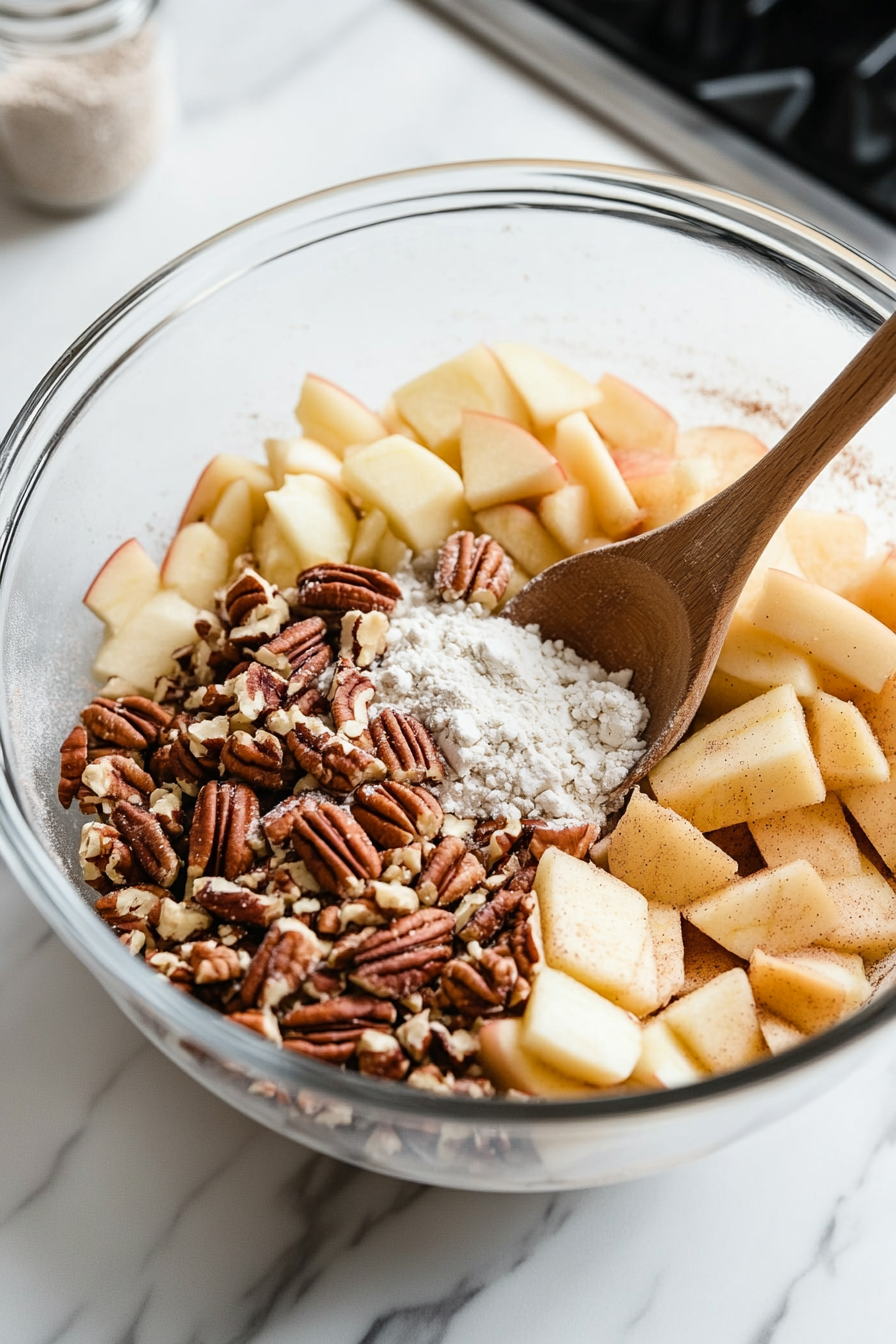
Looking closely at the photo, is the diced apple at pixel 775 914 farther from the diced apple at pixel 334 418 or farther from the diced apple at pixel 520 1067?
the diced apple at pixel 334 418

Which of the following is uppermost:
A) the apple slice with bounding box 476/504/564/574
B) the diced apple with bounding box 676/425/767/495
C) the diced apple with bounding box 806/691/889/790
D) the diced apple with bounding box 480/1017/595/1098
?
the diced apple with bounding box 676/425/767/495

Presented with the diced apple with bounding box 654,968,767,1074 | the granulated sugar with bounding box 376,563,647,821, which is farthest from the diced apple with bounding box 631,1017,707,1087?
the granulated sugar with bounding box 376,563,647,821

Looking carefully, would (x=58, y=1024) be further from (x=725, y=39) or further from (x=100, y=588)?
(x=725, y=39)

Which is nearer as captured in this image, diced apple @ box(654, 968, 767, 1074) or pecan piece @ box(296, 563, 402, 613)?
diced apple @ box(654, 968, 767, 1074)

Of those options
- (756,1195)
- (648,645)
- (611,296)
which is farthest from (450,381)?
(756,1195)

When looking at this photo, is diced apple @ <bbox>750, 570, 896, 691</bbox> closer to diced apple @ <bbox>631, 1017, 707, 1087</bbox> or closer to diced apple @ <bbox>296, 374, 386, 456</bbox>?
diced apple @ <bbox>631, 1017, 707, 1087</bbox>

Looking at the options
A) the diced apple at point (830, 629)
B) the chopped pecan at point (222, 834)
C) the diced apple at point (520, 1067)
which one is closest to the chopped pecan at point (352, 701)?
the chopped pecan at point (222, 834)

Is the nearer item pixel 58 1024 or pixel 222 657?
pixel 58 1024
